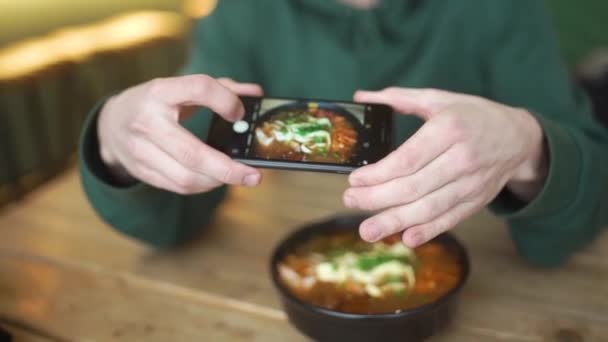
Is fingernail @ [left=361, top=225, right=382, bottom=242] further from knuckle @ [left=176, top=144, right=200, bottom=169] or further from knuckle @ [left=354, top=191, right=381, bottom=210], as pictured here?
knuckle @ [left=176, top=144, right=200, bottom=169]

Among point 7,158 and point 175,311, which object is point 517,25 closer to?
point 175,311

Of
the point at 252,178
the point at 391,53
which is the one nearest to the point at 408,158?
the point at 252,178

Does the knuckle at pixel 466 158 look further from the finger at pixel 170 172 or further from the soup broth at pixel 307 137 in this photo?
the finger at pixel 170 172

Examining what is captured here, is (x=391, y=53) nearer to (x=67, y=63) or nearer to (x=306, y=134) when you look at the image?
(x=306, y=134)

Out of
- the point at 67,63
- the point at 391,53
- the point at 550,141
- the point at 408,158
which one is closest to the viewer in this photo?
the point at 408,158

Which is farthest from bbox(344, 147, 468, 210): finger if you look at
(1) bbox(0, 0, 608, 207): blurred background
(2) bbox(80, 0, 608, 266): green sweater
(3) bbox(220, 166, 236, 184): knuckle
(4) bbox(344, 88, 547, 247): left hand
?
(1) bbox(0, 0, 608, 207): blurred background

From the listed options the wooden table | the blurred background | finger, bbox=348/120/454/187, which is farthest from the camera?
the blurred background
